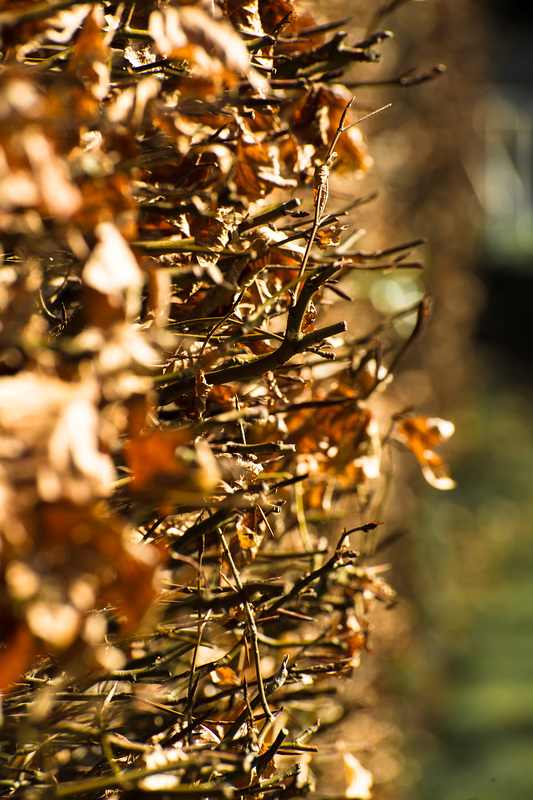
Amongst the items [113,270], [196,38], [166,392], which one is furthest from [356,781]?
[196,38]

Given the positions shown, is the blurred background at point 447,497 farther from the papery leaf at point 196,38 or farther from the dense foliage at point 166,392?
the papery leaf at point 196,38

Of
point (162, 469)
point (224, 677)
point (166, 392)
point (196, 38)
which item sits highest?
point (196, 38)

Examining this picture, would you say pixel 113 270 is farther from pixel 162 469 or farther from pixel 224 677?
pixel 224 677

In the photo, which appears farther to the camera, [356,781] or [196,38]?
[356,781]

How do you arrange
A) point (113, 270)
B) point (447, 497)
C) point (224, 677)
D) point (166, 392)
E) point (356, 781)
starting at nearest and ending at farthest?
point (113, 270)
point (166, 392)
point (224, 677)
point (356, 781)
point (447, 497)

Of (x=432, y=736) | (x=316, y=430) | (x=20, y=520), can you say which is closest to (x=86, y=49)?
(x=20, y=520)

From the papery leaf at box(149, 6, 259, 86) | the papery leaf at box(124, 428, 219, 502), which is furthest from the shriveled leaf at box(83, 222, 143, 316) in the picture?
the papery leaf at box(149, 6, 259, 86)

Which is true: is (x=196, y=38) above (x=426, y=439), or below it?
above
